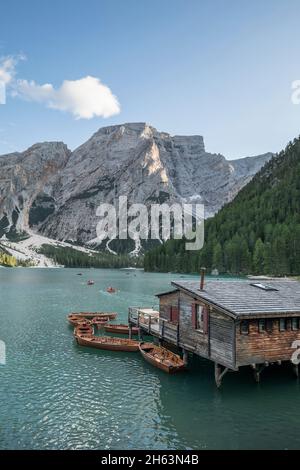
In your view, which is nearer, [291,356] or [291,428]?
[291,428]

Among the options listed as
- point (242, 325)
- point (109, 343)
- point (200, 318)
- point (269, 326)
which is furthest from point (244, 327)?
point (109, 343)

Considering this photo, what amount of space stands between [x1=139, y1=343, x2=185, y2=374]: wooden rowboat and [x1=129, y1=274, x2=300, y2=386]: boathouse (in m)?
1.53

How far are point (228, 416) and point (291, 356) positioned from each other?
1030cm

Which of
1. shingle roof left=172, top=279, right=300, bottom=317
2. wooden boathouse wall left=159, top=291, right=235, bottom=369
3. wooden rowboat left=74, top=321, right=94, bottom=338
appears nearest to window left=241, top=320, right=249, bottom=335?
wooden boathouse wall left=159, top=291, right=235, bottom=369

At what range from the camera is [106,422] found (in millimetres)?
26875

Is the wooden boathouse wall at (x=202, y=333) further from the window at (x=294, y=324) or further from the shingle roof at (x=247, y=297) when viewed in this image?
the window at (x=294, y=324)

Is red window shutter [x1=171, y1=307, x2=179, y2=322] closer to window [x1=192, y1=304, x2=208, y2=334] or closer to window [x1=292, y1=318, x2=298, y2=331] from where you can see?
window [x1=192, y1=304, x2=208, y2=334]

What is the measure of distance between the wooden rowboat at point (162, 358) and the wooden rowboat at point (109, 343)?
87.4 inches

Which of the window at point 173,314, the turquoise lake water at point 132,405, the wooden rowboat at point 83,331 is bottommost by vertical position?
the turquoise lake water at point 132,405

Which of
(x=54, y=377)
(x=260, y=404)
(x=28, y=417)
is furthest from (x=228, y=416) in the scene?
(x=54, y=377)

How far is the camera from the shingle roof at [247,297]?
1298 inches

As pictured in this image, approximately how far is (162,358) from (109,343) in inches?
398

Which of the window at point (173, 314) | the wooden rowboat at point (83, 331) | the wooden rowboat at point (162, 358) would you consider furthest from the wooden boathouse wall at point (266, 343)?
the wooden rowboat at point (83, 331)
